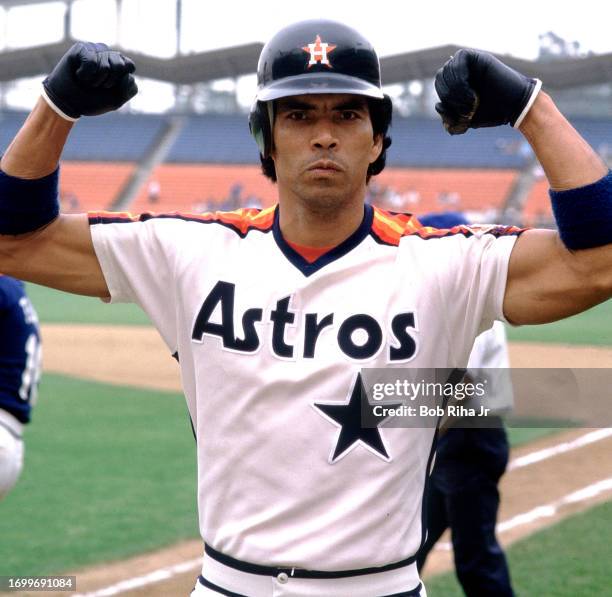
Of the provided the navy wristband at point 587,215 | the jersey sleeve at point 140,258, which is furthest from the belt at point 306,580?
the navy wristband at point 587,215

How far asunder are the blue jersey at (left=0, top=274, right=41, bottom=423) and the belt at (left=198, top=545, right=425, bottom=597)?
7.07ft

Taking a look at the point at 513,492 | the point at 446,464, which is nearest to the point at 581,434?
the point at 513,492

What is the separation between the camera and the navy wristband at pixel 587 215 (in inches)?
89.7

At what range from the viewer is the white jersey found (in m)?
2.38

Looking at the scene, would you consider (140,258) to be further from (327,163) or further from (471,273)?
(471,273)

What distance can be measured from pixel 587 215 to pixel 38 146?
1.38 meters

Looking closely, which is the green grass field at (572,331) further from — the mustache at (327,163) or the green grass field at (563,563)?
the mustache at (327,163)

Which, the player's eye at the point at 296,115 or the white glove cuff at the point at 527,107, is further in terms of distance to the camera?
the player's eye at the point at 296,115

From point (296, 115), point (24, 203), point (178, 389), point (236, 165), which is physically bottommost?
point (236, 165)

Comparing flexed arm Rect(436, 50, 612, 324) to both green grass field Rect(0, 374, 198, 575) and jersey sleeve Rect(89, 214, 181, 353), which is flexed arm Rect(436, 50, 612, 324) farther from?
green grass field Rect(0, 374, 198, 575)

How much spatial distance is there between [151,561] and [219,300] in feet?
11.4

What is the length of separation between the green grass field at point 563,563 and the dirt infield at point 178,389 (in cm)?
18

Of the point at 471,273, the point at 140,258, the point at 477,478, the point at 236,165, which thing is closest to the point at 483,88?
the point at 471,273

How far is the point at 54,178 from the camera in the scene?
252 centimetres
